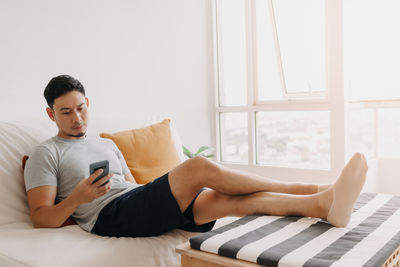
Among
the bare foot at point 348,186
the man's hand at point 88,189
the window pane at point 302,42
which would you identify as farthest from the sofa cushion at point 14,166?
the window pane at point 302,42

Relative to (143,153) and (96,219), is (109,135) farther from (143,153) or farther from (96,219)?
(96,219)

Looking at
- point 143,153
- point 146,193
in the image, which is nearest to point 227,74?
point 143,153

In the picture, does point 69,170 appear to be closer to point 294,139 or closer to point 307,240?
point 307,240

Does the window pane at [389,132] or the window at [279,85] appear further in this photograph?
the window pane at [389,132]

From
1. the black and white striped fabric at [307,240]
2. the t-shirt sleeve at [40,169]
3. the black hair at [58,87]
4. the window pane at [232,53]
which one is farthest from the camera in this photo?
the window pane at [232,53]

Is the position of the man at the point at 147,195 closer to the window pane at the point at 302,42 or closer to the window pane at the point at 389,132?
the window pane at the point at 302,42

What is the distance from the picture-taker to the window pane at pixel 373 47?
3.13m

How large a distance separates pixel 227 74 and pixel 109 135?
2103 mm

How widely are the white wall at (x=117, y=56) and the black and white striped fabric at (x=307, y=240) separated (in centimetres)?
157

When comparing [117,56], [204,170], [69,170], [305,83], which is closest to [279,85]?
[305,83]

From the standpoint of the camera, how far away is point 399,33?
3.13 meters

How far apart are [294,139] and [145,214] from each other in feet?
7.76

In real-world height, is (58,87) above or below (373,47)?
below

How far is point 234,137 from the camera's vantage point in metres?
4.04
